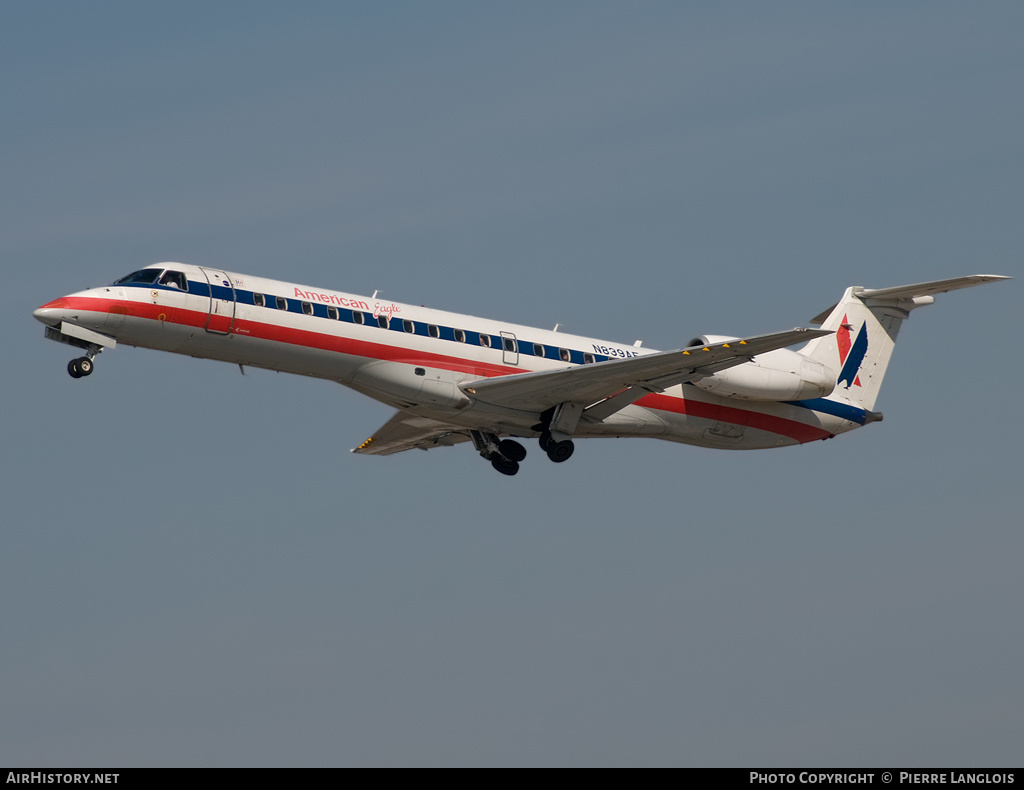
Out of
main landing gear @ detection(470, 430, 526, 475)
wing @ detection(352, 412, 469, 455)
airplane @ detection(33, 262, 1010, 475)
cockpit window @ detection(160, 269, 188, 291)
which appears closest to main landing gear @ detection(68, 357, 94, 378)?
airplane @ detection(33, 262, 1010, 475)

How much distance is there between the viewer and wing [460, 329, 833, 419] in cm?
2683

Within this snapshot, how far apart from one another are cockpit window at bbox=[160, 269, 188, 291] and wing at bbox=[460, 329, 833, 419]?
543 cm

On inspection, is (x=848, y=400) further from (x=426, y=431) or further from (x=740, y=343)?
(x=426, y=431)

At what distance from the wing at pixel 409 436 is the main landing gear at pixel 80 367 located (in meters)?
7.15

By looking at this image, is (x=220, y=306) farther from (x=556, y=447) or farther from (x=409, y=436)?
(x=556, y=447)

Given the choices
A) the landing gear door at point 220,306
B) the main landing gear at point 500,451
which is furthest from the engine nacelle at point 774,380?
the landing gear door at point 220,306

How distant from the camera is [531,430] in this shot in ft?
95.7

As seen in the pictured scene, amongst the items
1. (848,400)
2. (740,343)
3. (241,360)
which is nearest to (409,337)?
(241,360)

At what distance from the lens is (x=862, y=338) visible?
3238 centimetres

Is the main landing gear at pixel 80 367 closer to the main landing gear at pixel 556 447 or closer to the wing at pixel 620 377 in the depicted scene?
the wing at pixel 620 377

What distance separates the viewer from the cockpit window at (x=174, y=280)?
1019 inches
